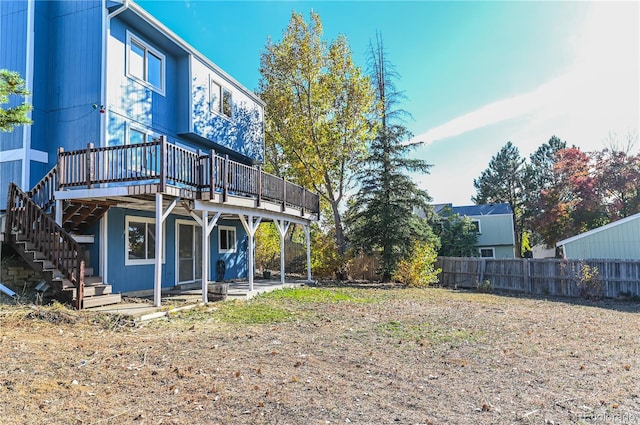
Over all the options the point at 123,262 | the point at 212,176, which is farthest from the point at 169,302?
the point at 212,176

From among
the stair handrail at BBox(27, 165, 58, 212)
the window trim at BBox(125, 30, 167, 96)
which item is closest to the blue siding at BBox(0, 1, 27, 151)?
the stair handrail at BBox(27, 165, 58, 212)

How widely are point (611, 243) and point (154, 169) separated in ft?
57.0

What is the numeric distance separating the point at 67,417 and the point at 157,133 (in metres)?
10.0

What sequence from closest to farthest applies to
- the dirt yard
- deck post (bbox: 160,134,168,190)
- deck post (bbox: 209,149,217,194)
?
the dirt yard, deck post (bbox: 160,134,168,190), deck post (bbox: 209,149,217,194)

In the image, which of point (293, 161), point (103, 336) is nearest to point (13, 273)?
point (103, 336)

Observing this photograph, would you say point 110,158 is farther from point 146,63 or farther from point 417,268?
point 417,268

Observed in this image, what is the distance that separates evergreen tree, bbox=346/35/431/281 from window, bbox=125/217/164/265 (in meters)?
9.46

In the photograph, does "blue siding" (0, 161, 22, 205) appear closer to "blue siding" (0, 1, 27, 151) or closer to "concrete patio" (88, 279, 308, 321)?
"blue siding" (0, 1, 27, 151)

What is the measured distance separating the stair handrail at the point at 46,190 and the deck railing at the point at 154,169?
0.34 m

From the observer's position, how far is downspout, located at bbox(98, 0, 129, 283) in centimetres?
1045

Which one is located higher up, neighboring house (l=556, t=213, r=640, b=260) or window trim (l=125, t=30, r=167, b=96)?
window trim (l=125, t=30, r=167, b=96)

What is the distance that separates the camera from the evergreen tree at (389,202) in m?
18.1

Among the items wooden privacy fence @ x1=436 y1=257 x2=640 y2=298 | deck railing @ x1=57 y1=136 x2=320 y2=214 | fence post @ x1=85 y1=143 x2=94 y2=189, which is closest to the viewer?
deck railing @ x1=57 y1=136 x2=320 y2=214

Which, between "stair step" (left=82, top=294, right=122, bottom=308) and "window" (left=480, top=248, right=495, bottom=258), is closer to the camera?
"stair step" (left=82, top=294, right=122, bottom=308)
